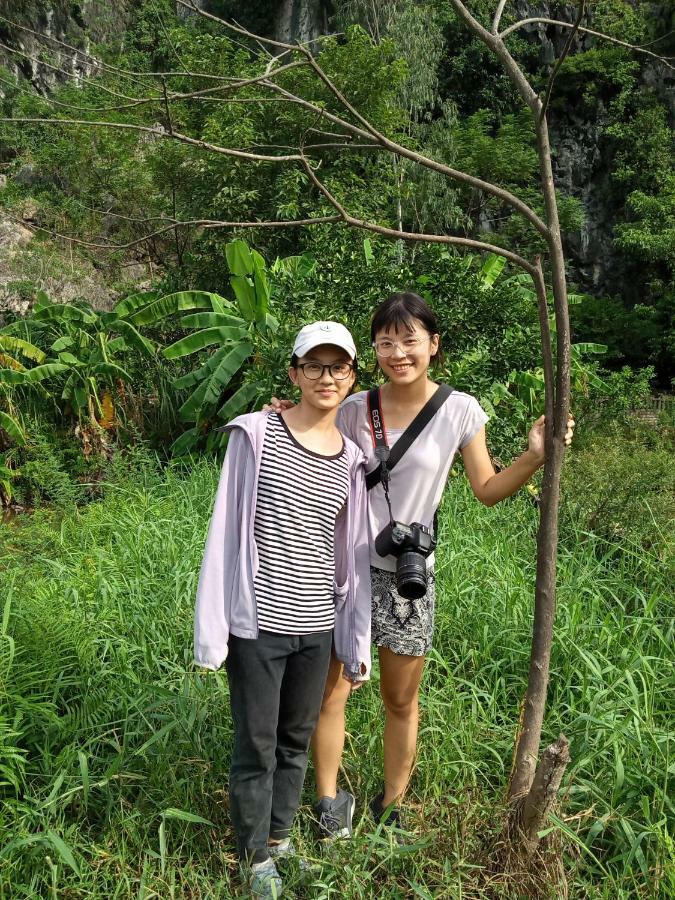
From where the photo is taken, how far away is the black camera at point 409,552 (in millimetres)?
1712

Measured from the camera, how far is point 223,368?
5875mm

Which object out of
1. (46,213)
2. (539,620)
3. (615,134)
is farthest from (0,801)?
(615,134)

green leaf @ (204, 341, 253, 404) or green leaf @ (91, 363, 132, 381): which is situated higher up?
green leaf @ (204, 341, 253, 404)

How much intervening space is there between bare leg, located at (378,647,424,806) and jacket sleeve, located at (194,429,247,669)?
0.47 m

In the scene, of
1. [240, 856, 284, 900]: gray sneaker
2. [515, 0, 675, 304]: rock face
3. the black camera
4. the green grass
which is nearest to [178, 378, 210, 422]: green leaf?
the green grass

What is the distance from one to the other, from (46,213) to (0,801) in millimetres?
11319

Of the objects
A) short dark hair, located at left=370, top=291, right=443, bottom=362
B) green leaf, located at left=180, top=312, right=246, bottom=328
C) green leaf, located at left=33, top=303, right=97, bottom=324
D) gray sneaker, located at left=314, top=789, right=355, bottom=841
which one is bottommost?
gray sneaker, located at left=314, top=789, right=355, bottom=841

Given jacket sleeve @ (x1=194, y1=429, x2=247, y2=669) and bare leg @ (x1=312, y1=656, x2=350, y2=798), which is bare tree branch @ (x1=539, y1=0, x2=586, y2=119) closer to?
jacket sleeve @ (x1=194, y1=429, x2=247, y2=669)

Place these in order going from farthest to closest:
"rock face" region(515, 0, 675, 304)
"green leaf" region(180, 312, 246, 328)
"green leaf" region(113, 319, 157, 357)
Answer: "rock face" region(515, 0, 675, 304) → "green leaf" region(113, 319, 157, 357) → "green leaf" region(180, 312, 246, 328)

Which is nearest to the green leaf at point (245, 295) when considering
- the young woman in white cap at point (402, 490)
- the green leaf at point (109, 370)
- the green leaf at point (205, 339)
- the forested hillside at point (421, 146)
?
the green leaf at point (205, 339)

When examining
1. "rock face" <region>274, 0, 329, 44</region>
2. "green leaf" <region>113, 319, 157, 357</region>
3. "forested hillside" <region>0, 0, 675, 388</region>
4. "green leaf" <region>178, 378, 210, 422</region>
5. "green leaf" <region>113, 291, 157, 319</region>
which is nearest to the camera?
"green leaf" <region>178, 378, 210, 422</region>

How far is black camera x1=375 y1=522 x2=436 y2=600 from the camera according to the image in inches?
67.4

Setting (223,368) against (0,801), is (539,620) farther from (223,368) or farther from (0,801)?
(223,368)

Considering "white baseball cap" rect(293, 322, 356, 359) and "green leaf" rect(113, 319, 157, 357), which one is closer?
"white baseball cap" rect(293, 322, 356, 359)
